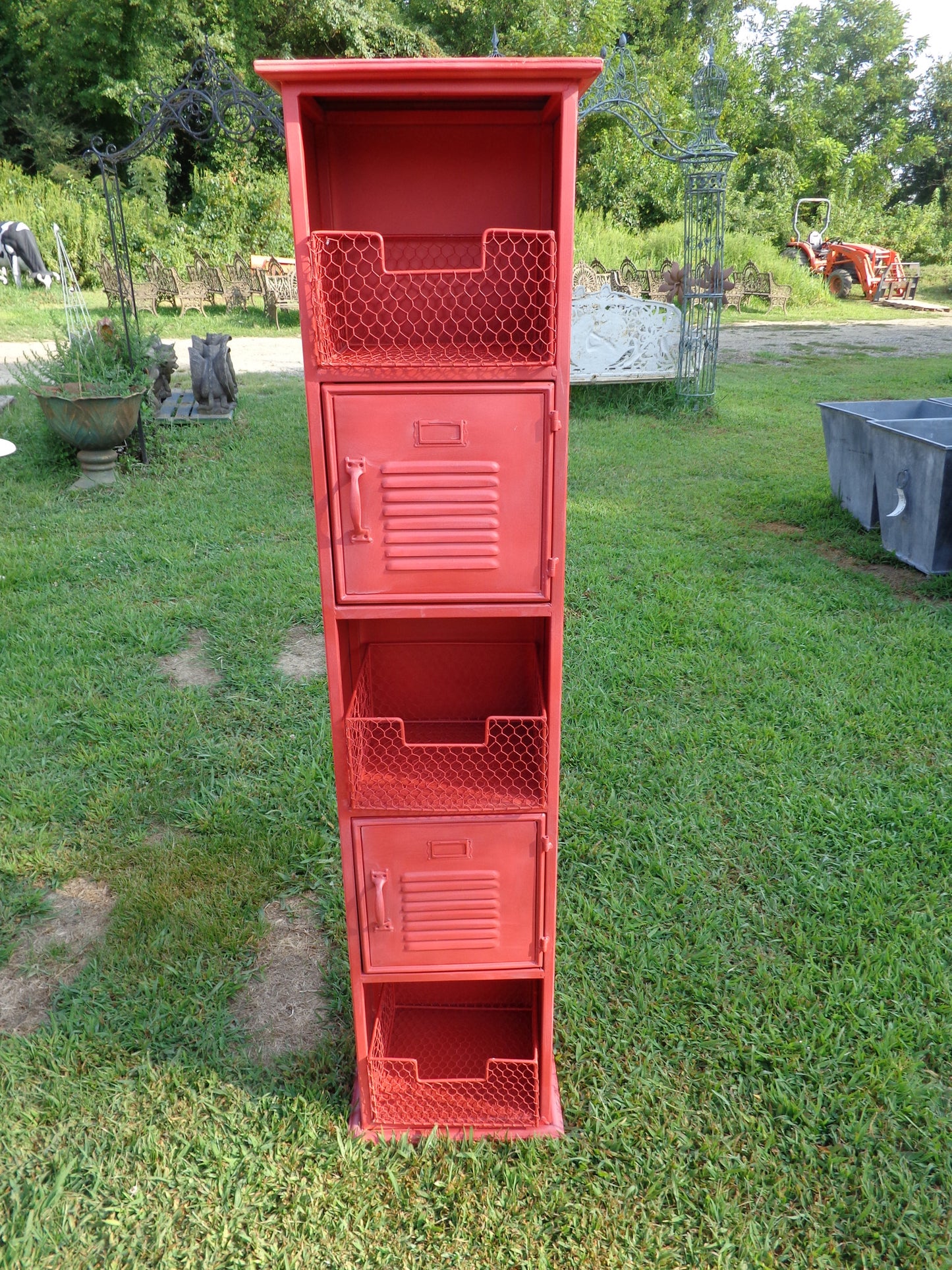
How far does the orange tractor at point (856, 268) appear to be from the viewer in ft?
71.6

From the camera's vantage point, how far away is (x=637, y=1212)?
2.04m

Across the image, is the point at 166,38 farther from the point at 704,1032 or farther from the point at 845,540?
the point at 704,1032

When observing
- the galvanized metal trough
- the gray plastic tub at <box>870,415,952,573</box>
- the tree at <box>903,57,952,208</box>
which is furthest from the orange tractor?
the gray plastic tub at <box>870,415,952,573</box>

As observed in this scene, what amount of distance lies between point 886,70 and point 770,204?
1178 centimetres

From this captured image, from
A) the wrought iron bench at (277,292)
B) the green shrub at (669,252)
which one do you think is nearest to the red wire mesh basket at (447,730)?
the wrought iron bench at (277,292)

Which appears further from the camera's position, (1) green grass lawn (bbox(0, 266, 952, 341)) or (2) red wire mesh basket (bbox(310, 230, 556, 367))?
(1) green grass lawn (bbox(0, 266, 952, 341))

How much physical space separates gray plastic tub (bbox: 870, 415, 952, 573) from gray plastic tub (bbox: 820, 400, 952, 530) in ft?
0.57

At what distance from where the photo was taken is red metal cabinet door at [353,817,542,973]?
2.02m

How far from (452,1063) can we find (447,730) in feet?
2.91

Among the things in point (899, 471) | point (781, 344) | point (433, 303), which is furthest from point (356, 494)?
point (781, 344)

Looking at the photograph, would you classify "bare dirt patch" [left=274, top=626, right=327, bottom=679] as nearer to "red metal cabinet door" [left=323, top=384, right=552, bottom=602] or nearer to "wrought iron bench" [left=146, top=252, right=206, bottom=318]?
"red metal cabinet door" [left=323, top=384, right=552, bottom=602]

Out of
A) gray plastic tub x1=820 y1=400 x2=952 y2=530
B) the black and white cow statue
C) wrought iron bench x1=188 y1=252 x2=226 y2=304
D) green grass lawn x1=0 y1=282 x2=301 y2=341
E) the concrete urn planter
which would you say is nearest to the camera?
gray plastic tub x1=820 y1=400 x2=952 y2=530

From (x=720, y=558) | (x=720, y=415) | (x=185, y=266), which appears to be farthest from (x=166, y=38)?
(x=720, y=558)

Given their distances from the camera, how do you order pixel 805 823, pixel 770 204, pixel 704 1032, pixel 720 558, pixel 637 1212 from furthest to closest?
pixel 770 204
pixel 720 558
pixel 805 823
pixel 704 1032
pixel 637 1212
